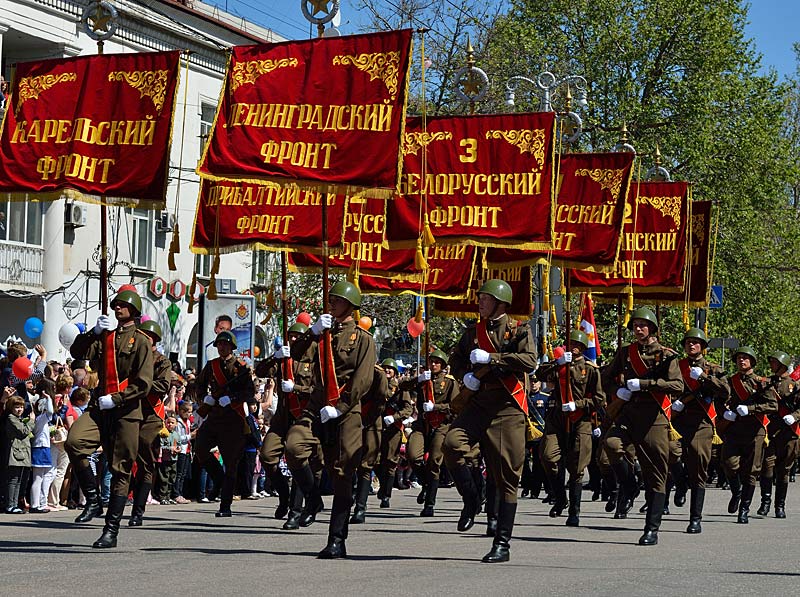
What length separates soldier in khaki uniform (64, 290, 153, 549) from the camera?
12.0 meters

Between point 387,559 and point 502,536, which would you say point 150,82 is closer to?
point 387,559

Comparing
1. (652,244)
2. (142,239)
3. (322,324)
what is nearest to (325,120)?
(322,324)

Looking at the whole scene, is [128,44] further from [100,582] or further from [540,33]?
[100,582]

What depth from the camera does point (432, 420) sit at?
57.5 ft

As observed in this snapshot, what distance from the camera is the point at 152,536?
13.1 m

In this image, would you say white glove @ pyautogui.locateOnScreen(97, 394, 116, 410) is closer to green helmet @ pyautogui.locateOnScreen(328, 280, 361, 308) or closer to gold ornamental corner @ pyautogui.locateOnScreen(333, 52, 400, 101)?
green helmet @ pyautogui.locateOnScreen(328, 280, 361, 308)

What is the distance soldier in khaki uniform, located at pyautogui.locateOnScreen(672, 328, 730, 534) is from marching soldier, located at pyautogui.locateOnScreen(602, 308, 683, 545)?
104 centimetres

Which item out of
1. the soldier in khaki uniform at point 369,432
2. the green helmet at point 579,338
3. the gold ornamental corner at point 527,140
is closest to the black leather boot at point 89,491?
the soldier in khaki uniform at point 369,432

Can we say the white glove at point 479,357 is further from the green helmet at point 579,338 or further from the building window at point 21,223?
the building window at point 21,223

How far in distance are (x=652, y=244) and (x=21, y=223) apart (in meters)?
15.3

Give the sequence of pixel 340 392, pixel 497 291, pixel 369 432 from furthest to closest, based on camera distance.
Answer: pixel 369 432, pixel 340 392, pixel 497 291

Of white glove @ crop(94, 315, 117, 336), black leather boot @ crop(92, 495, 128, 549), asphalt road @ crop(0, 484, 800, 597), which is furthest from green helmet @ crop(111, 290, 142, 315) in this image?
asphalt road @ crop(0, 484, 800, 597)

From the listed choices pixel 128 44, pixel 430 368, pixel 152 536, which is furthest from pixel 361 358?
pixel 128 44

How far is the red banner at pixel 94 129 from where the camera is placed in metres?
14.4
